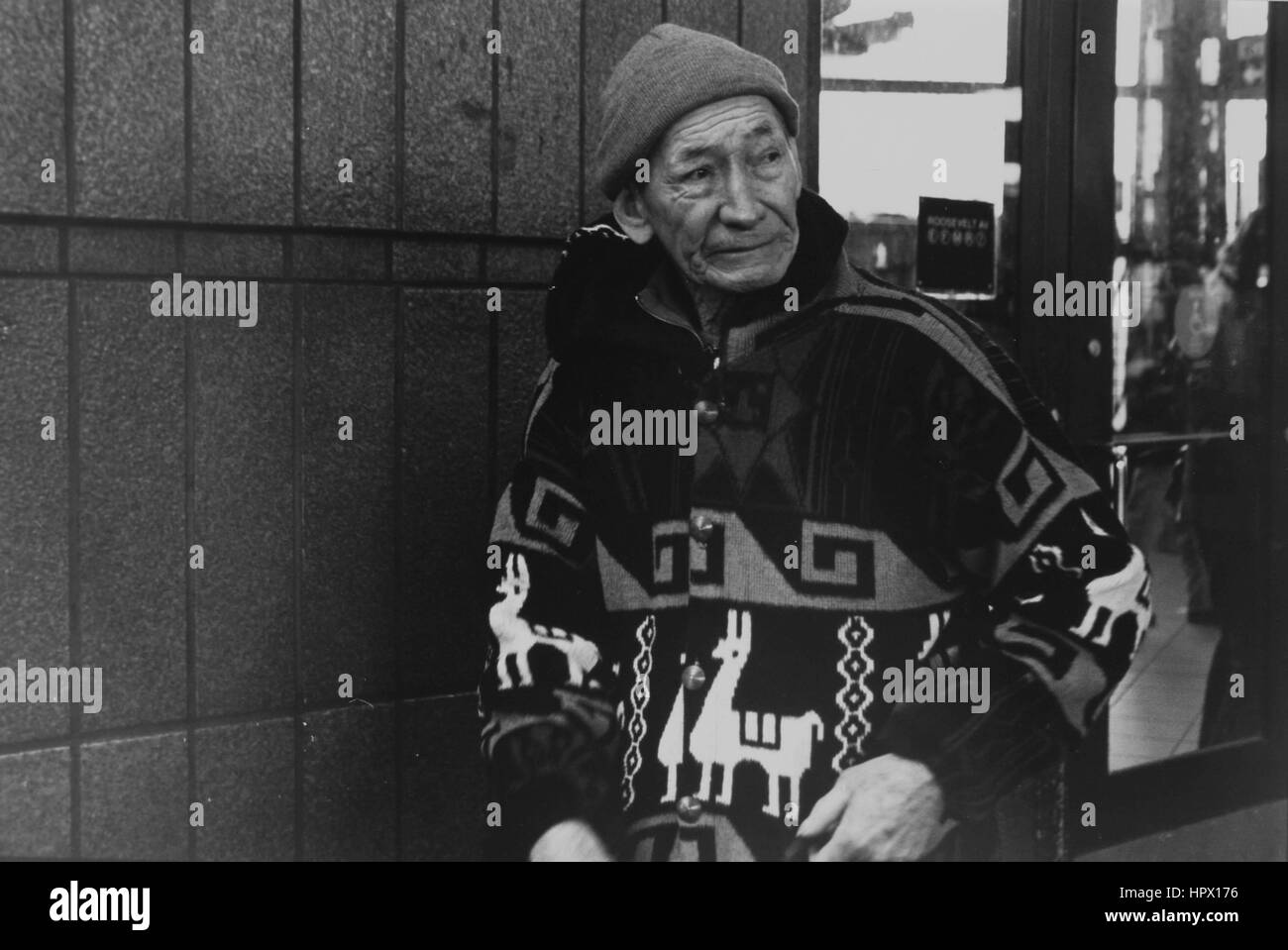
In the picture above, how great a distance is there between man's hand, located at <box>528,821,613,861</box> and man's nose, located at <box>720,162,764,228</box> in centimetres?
111

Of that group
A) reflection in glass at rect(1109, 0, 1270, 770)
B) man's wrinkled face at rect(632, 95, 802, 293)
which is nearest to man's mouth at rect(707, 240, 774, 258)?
man's wrinkled face at rect(632, 95, 802, 293)

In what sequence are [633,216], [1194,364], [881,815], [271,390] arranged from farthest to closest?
[1194,364] → [271,390] → [633,216] → [881,815]

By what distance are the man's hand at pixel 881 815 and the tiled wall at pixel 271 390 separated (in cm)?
132

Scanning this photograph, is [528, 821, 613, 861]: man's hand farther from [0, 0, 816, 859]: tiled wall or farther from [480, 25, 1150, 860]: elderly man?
[0, 0, 816, 859]: tiled wall

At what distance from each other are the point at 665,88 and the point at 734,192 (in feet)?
0.75

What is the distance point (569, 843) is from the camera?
3.08 metres

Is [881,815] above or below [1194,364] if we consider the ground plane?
below

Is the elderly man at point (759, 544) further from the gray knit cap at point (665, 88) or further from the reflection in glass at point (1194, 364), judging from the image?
the reflection in glass at point (1194, 364)

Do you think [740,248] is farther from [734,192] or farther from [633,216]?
[633,216]

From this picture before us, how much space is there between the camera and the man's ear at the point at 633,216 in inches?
130

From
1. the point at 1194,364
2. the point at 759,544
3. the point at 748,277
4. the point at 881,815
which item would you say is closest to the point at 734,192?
the point at 748,277

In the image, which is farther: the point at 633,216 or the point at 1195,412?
the point at 1195,412

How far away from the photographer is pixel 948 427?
3.06 m

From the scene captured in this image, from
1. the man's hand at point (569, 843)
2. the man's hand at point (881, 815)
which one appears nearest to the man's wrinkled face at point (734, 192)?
the man's hand at point (881, 815)
